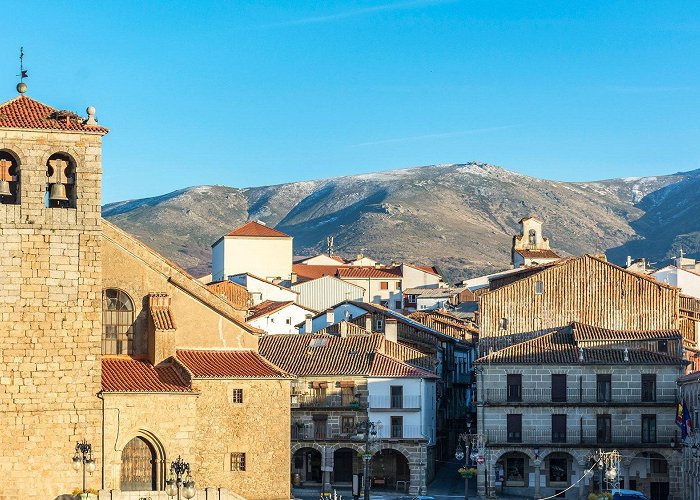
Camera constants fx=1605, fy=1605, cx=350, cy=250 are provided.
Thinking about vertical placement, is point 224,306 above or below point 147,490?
above

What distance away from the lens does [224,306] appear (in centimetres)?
6988

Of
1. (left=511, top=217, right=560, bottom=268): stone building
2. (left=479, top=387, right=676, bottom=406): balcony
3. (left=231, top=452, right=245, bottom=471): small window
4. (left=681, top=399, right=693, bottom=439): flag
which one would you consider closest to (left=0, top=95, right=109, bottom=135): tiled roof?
(left=231, top=452, right=245, bottom=471): small window

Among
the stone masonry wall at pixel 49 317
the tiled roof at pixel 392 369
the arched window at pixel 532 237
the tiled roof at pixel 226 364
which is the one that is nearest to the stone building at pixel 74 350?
the stone masonry wall at pixel 49 317

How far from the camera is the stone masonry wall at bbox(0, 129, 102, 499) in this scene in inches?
2470

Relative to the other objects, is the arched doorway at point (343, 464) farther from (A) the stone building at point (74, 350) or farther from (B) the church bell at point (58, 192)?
(B) the church bell at point (58, 192)

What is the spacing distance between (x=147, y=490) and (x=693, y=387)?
31.8m

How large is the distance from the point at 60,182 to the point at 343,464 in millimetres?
34226

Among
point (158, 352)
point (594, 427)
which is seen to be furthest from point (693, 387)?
point (158, 352)

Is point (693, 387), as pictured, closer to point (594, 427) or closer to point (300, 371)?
point (594, 427)

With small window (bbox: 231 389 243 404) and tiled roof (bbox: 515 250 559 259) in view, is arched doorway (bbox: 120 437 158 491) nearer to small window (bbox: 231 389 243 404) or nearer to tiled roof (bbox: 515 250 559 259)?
small window (bbox: 231 389 243 404)

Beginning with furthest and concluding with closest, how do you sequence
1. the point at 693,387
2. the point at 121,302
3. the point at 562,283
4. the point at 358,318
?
the point at 358,318 → the point at 562,283 → the point at 693,387 → the point at 121,302

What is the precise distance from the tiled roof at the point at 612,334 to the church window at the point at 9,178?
123ft

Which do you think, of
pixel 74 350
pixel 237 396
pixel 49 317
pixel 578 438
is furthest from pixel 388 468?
pixel 49 317

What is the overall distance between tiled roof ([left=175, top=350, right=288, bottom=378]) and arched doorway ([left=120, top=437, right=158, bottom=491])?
3898mm
